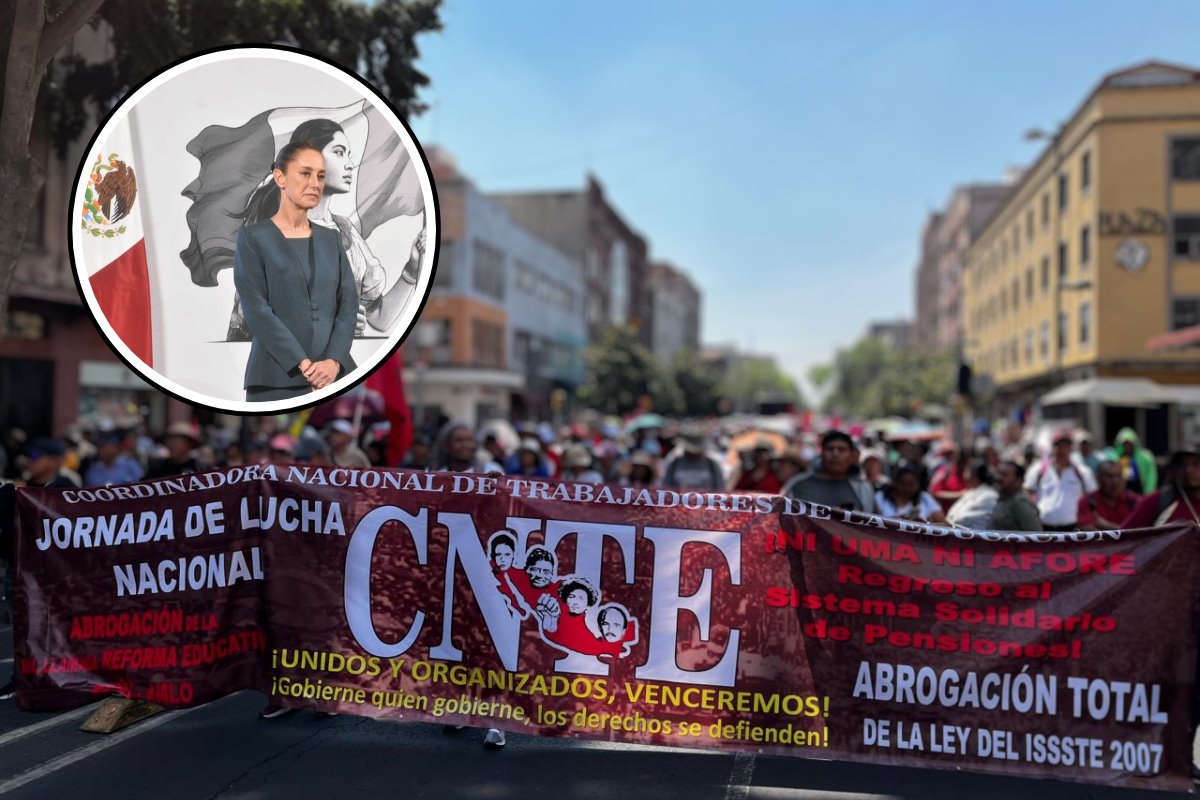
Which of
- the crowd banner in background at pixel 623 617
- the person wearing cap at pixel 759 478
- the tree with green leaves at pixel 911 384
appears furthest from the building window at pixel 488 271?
the crowd banner in background at pixel 623 617

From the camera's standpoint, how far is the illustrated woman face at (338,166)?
529cm

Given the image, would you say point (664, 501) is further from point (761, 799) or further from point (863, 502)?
point (863, 502)

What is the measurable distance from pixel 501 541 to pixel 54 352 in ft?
64.5

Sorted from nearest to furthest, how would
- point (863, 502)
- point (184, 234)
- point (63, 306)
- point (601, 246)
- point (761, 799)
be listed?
1. point (761, 799)
2. point (184, 234)
3. point (863, 502)
4. point (63, 306)
5. point (601, 246)

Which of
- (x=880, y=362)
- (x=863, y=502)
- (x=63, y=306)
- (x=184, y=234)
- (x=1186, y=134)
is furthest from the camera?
(x=880, y=362)

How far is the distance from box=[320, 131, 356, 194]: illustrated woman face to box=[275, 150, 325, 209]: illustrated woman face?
0.11 feet

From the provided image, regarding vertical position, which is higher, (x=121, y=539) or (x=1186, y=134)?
(x=1186, y=134)

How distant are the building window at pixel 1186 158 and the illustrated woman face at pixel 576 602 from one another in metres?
37.4

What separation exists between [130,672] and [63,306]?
18308 millimetres

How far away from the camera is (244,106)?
17.4 ft

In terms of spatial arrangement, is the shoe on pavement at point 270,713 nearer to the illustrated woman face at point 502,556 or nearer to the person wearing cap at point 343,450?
the illustrated woman face at point 502,556

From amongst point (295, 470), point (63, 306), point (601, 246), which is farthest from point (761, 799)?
point (601, 246)

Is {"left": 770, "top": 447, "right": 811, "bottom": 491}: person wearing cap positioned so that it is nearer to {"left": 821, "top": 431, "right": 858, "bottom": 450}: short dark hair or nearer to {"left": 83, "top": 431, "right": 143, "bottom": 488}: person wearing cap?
{"left": 821, "top": 431, "right": 858, "bottom": 450}: short dark hair

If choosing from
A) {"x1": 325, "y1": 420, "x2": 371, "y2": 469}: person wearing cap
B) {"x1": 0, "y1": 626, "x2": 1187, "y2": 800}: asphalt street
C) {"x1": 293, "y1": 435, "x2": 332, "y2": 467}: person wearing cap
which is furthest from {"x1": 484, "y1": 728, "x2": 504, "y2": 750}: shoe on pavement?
{"x1": 293, "y1": 435, "x2": 332, "y2": 467}: person wearing cap
